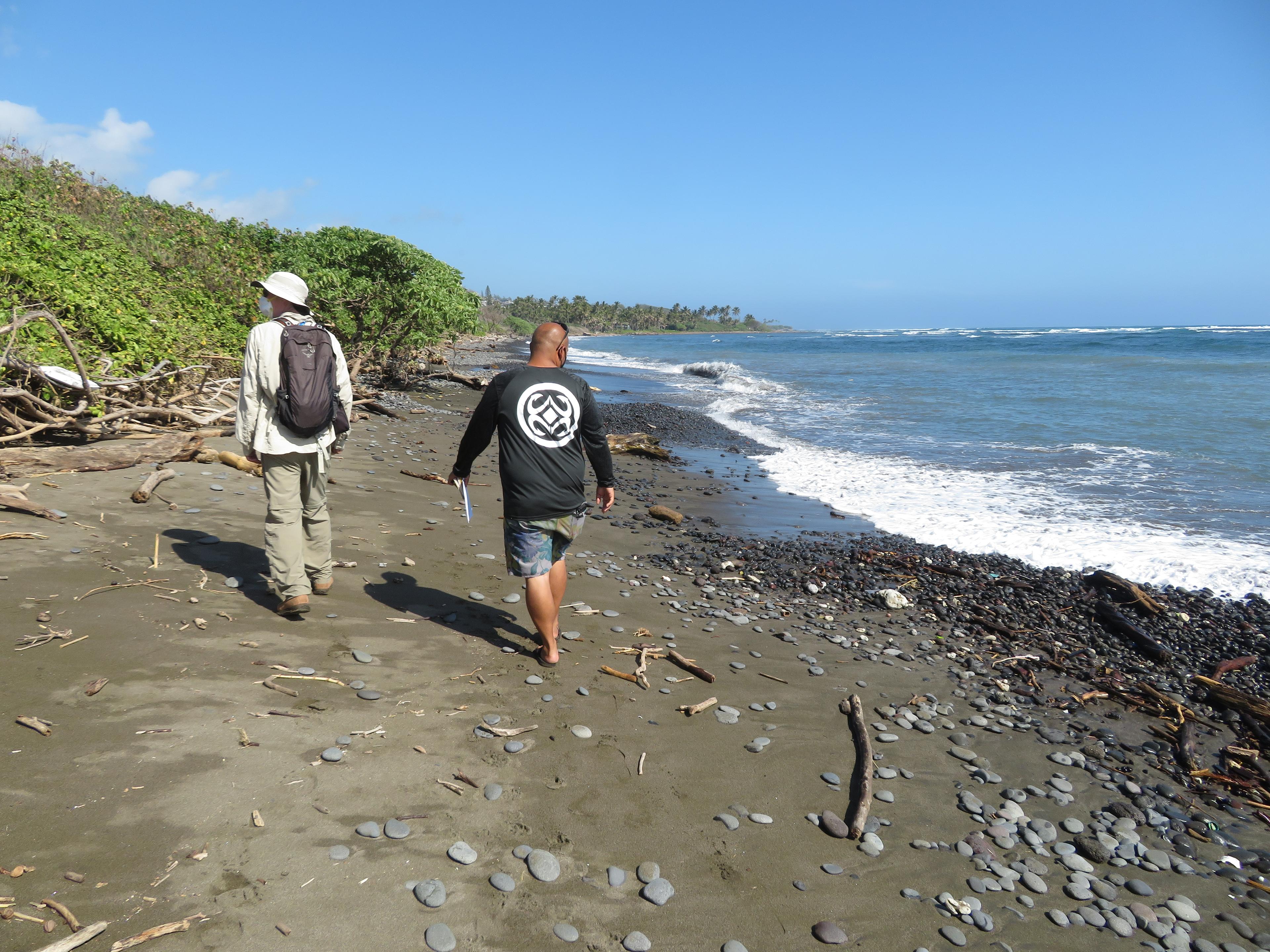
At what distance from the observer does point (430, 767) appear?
336 centimetres

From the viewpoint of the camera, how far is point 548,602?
4453mm

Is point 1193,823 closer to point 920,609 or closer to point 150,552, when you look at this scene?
point 920,609

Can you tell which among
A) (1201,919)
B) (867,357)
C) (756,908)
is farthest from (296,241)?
(867,357)

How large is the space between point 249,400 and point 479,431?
158 centimetres

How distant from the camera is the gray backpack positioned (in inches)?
175

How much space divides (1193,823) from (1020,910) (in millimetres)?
1649

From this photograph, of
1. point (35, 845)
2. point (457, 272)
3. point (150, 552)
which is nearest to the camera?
point (35, 845)

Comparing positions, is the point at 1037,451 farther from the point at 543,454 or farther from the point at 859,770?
the point at 543,454

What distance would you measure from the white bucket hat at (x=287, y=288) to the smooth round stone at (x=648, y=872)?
416 centimetres

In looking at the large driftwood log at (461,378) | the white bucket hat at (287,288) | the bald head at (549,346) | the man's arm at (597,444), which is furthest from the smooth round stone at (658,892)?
the large driftwood log at (461,378)

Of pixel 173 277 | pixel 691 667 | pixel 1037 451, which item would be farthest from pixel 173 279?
pixel 1037 451

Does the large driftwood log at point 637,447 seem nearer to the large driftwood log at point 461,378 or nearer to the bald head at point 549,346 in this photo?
the bald head at point 549,346

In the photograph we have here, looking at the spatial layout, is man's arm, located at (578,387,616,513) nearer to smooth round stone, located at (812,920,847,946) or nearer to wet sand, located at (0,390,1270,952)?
wet sand, located at (0,390,1270,952)

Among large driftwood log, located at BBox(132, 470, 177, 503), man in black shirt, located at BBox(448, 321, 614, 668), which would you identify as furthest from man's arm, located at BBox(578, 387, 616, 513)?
large driftwood log, located at BBox(132, 470, 177, 503)
